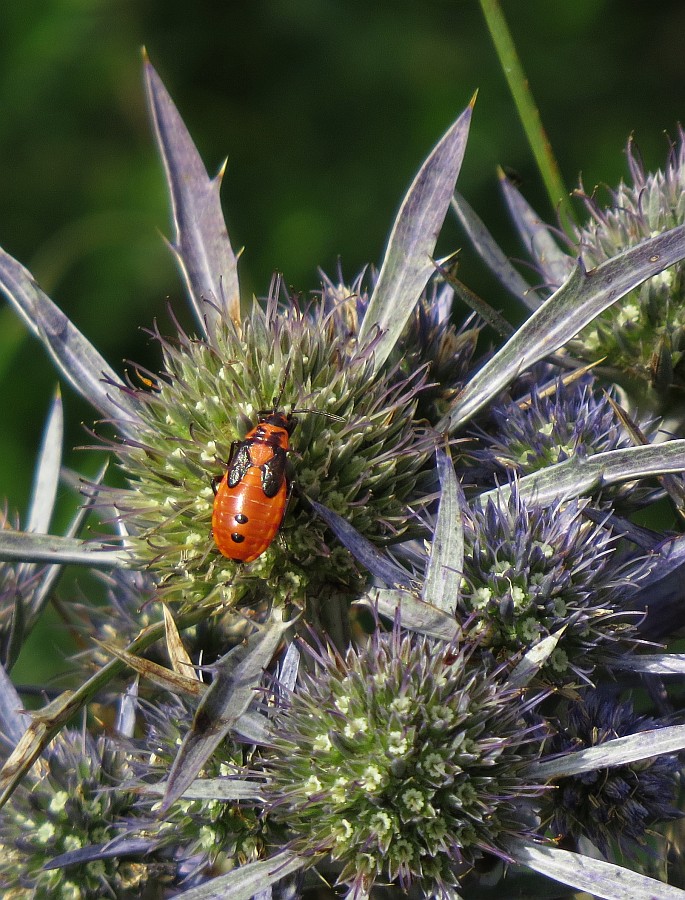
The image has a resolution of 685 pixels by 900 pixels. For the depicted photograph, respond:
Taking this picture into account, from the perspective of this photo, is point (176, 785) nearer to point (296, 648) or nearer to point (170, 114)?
point (296, 648)

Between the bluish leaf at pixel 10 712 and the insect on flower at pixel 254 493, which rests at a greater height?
the insect on flower at pixel 254 493

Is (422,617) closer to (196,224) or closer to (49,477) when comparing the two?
(196,224)

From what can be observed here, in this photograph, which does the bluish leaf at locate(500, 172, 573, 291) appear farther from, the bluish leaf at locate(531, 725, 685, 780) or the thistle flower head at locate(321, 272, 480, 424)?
the bluish leaf at locate(531, 725, 685, 780)

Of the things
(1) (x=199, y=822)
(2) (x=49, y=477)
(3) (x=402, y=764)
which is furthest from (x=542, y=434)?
(2) (x=49, y=477)

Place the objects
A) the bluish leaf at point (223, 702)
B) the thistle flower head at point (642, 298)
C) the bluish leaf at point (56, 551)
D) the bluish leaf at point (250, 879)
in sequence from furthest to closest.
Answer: the thistle flower head at point (642, 298)
the bluish leaf at point (56, 551)
the bluish leaf at point (250, 879)
the bluish leaf at point (223, 702)

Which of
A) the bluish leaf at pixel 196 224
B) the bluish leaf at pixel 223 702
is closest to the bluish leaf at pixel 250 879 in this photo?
the bluish leaf at pixel 223 702

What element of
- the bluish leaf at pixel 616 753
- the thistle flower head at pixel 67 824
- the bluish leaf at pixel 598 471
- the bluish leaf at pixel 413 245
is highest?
the bluish leaf at pixel 413 245

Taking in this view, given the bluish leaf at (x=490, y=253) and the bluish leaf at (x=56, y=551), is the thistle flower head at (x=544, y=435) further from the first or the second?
the bluish leaf at (x=56, y=551)
